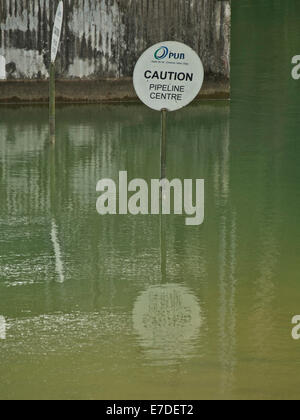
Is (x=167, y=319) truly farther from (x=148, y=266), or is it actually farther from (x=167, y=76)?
(x=167, y=76)

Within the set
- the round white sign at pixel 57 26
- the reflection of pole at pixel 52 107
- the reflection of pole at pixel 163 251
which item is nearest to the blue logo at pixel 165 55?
the reflection of pole at pixel 163 251

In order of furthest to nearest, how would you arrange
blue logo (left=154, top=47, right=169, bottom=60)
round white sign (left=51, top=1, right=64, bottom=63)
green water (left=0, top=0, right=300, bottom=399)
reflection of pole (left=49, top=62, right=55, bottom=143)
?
reflection of pole (left=49, top=62, right=55, bottom=143)
round white sign (left=51, top=1, right=64, bottom=63)
blue logo (left=154, top=47, right=169, bottom=60)
green water (left=0, top=0, right=300, bottom=399)

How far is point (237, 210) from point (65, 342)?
14.0 ft

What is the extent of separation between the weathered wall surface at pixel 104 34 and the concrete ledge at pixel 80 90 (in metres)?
0.06

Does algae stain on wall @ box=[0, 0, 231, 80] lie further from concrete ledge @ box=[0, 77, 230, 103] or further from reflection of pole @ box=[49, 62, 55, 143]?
reflection of pole @ box=[49, 62, 55, 143]

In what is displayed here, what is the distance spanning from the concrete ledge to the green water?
1.08 meters

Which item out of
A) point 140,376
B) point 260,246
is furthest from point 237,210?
point 140,376

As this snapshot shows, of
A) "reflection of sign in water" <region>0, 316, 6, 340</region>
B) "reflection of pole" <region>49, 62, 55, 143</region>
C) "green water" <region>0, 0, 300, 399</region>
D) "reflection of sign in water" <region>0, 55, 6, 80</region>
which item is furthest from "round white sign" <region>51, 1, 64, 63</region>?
"reflection of sign in water" <region>0, 316, 6, 340</region>

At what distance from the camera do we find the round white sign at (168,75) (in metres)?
12.4

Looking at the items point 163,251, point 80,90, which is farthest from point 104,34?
point 163,251

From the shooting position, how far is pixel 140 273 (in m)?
9.87

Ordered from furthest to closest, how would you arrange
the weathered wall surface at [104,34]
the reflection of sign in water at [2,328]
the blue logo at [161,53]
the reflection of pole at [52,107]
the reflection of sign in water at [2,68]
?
the weathered wall surface at [104,34] < the reflection of sign in water at [2,68] < the reflection of pole at [52,107] < the blue logo at [161,53] < the reflection of sign in water at [2,328]

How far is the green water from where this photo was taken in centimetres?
764

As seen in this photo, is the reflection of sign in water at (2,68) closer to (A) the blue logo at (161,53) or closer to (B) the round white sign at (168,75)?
(B) the round white sign at (168,75)
